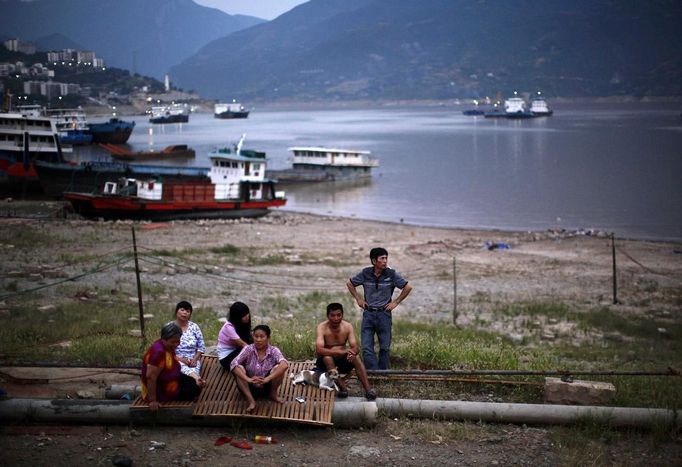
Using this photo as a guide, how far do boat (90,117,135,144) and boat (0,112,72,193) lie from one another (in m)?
33.4

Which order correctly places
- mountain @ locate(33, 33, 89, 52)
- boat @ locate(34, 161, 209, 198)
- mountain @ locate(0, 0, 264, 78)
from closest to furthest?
mountain @ locate(0, 0, 264, 78) < mountain @ locate(33, 33, 89, 52) < boat @ locate(34, 161, 209, 198)

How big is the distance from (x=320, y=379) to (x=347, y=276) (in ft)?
45.7

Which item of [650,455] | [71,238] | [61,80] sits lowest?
[650,455]

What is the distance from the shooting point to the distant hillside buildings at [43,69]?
2858cm

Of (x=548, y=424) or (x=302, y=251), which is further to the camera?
(x=302, y=251)

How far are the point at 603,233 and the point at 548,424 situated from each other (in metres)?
26.5

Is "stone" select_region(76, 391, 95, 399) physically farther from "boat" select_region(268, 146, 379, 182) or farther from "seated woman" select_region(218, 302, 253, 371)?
"boat" select_region(268, 146, 379, 182)

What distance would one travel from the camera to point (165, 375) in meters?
7.13

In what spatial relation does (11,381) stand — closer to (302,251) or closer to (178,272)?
(178,272)

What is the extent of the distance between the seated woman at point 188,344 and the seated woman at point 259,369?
2.00ft

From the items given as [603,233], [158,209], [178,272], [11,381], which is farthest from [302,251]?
[11,381]

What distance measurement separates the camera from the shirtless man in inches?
300

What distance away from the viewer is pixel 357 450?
6.75 m

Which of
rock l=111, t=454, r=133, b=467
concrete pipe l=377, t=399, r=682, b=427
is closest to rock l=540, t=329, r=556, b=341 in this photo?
concrete pipe l=377, t=399, r=682, b=427
